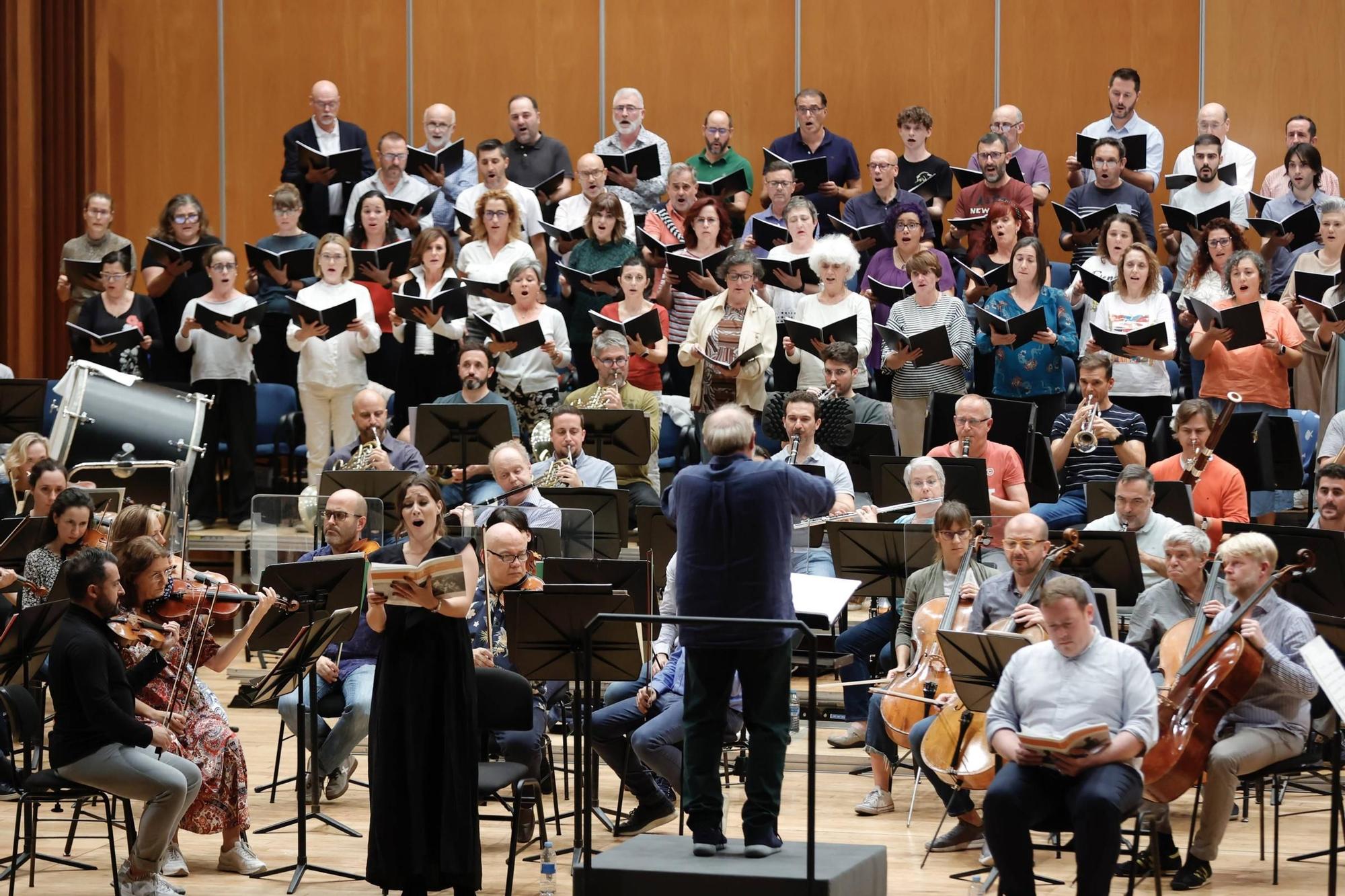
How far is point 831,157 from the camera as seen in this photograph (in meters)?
9.86

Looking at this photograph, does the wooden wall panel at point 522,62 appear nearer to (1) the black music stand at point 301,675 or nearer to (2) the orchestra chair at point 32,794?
(2) the orchestra chair at point 32,794

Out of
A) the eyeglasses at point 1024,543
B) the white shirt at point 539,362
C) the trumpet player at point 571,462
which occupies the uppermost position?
the white shirt at point 539,362

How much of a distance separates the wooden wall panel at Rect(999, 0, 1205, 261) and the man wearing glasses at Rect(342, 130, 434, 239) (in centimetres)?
408

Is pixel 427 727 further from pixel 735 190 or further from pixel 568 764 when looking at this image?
pixel 735 190

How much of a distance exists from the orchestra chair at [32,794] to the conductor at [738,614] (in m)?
1.79

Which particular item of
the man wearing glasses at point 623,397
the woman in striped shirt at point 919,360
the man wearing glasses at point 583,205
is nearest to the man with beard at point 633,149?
the man wearing glasses at point 583,205

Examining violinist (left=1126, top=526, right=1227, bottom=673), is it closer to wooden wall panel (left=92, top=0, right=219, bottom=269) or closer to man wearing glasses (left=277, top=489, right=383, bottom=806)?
man wearing glasses (left=277, top=489, right=383, bottom=806)

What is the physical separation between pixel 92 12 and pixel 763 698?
350 inches

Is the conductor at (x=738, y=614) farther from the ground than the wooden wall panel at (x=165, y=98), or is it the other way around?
the wooden wall panel at (x=165, y=98)

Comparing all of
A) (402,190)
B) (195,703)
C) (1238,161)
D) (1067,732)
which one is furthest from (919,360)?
(195,703)

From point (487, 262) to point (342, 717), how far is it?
3441mm

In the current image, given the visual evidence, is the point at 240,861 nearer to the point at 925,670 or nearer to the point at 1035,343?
the point at 925,670

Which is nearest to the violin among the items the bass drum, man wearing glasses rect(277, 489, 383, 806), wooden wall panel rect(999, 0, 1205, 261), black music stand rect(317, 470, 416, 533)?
man wearing glasses rect(277, 489, 383, 806)

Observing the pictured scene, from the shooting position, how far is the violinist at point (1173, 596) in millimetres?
5734
